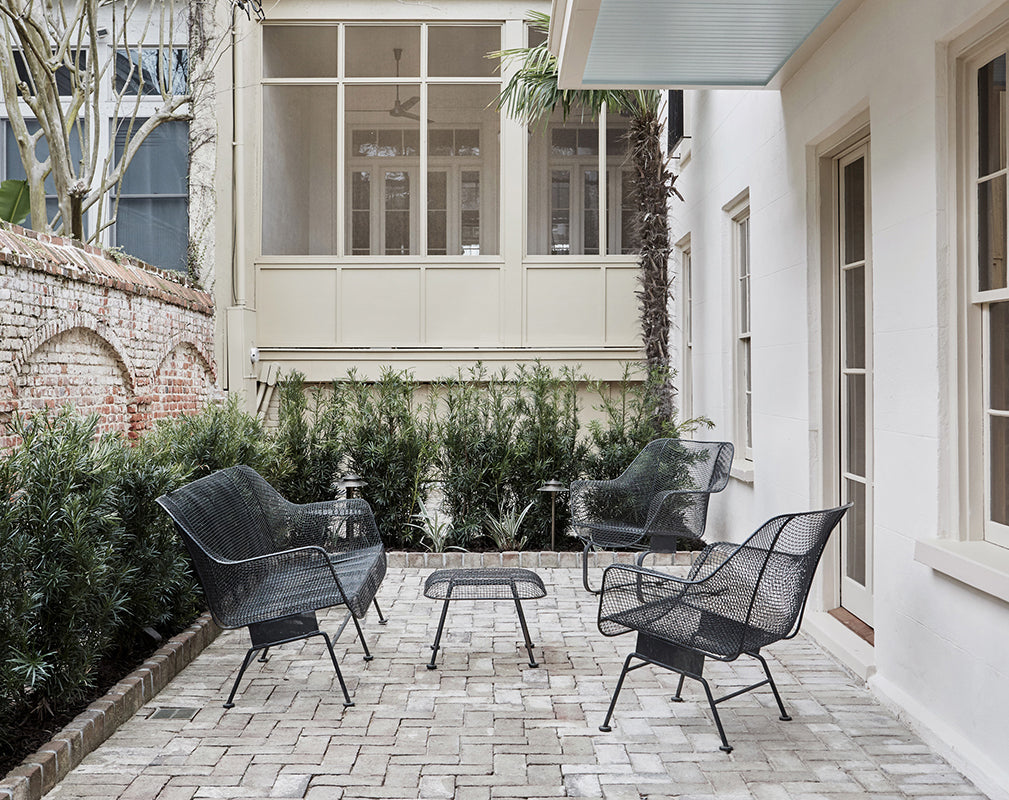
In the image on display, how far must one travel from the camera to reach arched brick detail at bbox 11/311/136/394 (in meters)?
5.81

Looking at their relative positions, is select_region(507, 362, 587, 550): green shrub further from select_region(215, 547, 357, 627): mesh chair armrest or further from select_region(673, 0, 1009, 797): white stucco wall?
select_region(215, 547, 357, 627): mesh chair armrest

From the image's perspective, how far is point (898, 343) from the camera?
377cm

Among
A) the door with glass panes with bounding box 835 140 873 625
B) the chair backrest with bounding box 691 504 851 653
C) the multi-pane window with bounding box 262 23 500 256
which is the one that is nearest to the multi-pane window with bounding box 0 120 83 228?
the multi-pane window with bounding box 262 23 500 256

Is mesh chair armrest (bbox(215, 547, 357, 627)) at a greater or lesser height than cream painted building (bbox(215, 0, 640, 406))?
lesser

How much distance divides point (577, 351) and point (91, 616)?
711 centimetres

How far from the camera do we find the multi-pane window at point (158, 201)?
32.8ft

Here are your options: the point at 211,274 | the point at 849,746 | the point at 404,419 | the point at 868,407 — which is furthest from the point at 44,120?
the point at 849,746

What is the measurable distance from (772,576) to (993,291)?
1280 millimetres

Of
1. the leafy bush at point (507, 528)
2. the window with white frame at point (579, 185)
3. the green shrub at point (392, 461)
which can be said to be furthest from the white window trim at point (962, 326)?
the window with white frame at point (579, 185)

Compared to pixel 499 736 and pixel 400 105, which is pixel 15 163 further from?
pixel 499 736

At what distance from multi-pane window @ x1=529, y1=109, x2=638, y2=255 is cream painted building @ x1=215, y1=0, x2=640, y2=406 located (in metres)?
0.02

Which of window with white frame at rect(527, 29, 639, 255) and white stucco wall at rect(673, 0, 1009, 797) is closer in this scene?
white stucco wall at rect(673, 0, 1009, 797)

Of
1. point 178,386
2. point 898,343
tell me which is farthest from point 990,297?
point 178,386

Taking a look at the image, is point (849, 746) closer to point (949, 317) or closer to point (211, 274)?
point (949, 317)
